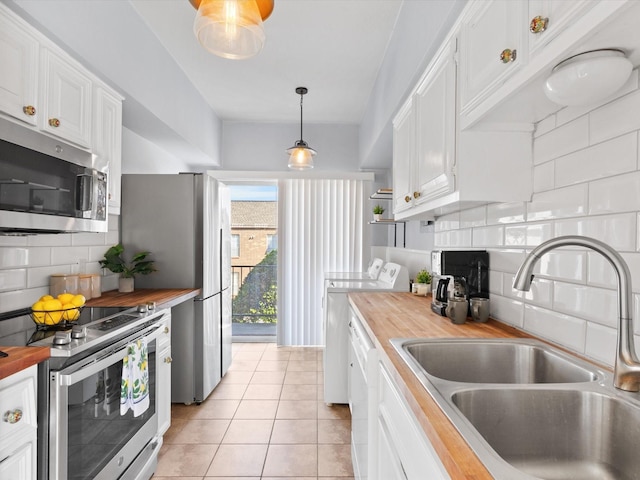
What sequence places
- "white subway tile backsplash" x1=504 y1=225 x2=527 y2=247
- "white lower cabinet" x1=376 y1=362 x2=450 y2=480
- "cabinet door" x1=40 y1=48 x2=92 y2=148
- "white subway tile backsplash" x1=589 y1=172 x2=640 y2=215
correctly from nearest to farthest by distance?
"white lower cabinet" x1=376 y1=362 x2=450 y2=480 < "white subway tile backsplash" x1=589 y1=172 x2=640 y2=215 < "white subway tile backsplash" x1=504 y1=225 x2=527 y2=247 < "cabinet door" x1=40 y1=48 x2=92 y2=148

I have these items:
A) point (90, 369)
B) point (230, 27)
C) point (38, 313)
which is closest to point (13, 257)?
point (38, 313)

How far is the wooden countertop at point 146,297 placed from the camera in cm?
231

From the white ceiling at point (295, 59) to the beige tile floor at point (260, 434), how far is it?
2744 mm

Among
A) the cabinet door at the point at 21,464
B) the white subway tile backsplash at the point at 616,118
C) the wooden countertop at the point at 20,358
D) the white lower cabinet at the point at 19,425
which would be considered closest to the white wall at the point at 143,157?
the wooden countertop at the point at 20,358

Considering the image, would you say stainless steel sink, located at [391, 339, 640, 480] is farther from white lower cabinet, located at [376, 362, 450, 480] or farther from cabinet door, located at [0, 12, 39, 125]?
cabinet door, located at [0, 12, 39, 125]

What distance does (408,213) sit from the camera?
7.35 feet

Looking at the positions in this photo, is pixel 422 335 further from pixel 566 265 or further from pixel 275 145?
pixel 275 145

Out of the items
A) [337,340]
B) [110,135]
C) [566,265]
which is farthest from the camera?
[337,340]

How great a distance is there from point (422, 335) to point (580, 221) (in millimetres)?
655

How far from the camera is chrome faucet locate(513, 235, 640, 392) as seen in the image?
2.79 feet

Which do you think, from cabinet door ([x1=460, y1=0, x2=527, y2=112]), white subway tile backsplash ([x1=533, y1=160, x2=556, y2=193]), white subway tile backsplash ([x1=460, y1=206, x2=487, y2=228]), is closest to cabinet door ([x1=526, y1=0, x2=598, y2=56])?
cabinet door ([x1=460, y1=0, x2=527, y2=112])

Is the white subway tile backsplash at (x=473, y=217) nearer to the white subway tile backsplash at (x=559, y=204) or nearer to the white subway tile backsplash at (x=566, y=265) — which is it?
the white subway tile backsplash at (x=559, y=204)

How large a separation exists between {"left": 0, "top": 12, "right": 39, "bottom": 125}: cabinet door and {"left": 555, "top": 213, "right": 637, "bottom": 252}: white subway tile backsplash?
83.5 inches

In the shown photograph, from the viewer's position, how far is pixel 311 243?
4.65 metres
